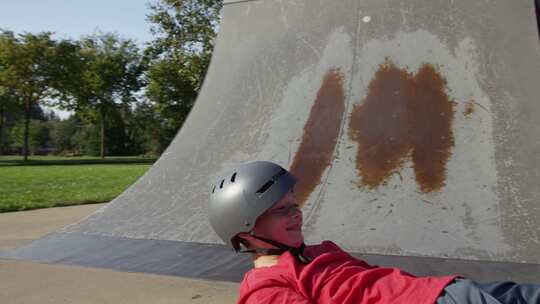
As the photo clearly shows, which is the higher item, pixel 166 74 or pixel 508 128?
pixel 166 74

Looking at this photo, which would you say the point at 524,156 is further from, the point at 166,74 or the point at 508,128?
the point at 166,74

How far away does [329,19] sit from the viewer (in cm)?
548

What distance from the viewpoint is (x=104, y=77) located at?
3953cm

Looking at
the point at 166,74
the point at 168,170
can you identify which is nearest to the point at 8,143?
the point at 166,74

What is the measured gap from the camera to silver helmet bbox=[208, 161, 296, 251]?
1796 mm

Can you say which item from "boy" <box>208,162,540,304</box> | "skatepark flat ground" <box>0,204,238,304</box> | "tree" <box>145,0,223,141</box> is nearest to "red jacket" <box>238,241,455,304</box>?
"boy" <box>208,162,540,304</box>

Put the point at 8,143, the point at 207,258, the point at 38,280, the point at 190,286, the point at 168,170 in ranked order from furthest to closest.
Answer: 1. the point at 8,143
2. the point at 168,170
3. the point at 207,258
4. the point at 38,280
5. the point at 190,286

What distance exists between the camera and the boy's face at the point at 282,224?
1.79 metres

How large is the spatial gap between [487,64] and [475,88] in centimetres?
31

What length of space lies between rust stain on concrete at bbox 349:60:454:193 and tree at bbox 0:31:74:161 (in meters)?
30.1

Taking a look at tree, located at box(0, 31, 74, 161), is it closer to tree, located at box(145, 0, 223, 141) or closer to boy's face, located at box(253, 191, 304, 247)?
tree, located at box(145, 0, 223, 141)

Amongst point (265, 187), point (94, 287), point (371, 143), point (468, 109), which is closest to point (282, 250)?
point (265, 187)

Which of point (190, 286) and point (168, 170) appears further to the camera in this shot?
point (168, 170)

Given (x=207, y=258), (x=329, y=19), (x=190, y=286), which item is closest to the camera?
(x=190, y=286)
